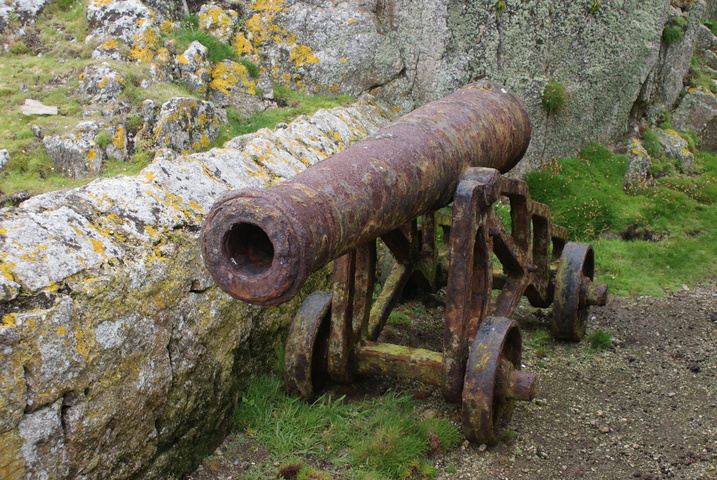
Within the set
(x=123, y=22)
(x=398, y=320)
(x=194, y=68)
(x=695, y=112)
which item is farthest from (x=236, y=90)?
(x=695, y=112)

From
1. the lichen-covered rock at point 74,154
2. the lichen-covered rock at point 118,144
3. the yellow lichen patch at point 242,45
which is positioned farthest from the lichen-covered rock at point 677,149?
the lichen-covered rock at point 74,154

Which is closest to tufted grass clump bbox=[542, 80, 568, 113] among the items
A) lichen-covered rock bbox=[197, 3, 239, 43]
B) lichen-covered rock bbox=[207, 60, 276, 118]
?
lichen-covered rock bbox=[207, 60, 276, 118]

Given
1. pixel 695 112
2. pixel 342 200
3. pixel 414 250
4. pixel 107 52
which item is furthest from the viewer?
pixel 695 112

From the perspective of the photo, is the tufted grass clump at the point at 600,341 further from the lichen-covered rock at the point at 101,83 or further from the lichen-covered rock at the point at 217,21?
the lichen-covered rock at the point at 217,21

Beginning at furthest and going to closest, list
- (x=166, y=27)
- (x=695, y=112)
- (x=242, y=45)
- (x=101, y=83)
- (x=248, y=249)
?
1. (x=695, y=112)
2. (x=242, y=45)
3. (x=166, y=27)
4. (x=101, y=83)
5. (x=248, y=249)

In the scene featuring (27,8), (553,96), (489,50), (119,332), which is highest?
(27,8)

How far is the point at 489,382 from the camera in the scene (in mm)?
4305

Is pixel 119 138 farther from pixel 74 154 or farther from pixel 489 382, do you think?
pixel 489 382

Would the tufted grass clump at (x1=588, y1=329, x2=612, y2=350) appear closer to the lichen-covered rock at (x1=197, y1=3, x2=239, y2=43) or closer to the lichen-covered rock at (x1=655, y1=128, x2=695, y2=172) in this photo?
the lichen-covered rock at (x1=655, y1=128, x2=695, y2=172)

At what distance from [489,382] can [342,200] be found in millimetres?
1774

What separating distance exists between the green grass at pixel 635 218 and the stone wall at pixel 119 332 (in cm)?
551

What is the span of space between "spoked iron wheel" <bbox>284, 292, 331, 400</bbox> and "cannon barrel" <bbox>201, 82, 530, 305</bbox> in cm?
123

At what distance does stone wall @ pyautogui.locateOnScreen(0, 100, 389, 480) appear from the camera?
3291 mm

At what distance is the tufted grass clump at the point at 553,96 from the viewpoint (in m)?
10.1
